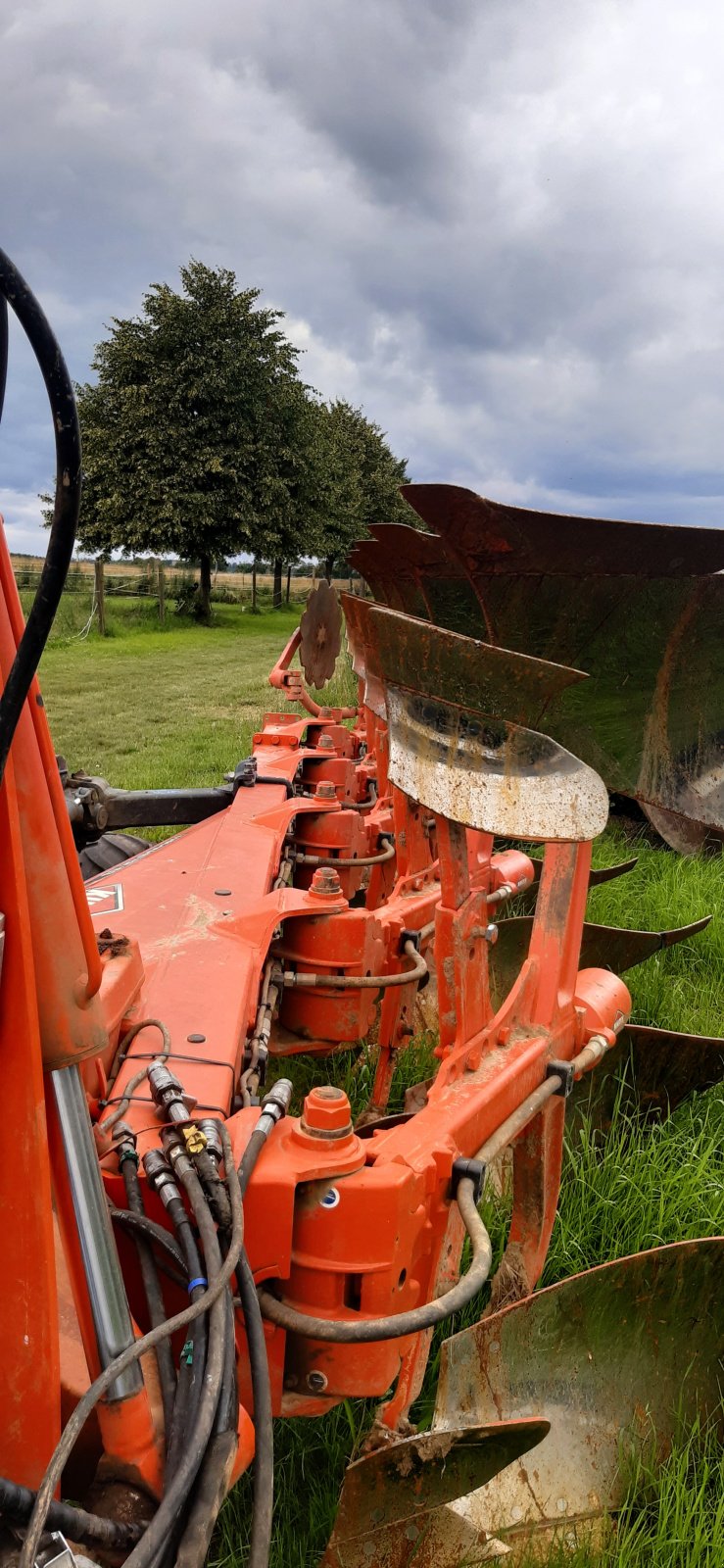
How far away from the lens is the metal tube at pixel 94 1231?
3.51 ft

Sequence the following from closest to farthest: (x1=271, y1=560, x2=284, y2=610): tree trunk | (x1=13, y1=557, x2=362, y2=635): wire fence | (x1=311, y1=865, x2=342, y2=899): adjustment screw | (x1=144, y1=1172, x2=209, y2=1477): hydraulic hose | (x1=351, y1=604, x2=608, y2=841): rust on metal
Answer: (x1=144, y1=1172, x2=209, y2=1477): hydraulic hose, (x1=351, y1=604, x2=608, y2=841): rust on metal, (x1=311, y1=865, x2=342, y2=899): adjustment screw, (x1=13, y1=557, x2=362, y2=635): wire fence, (x1=271, y1=560, x2=284, y2=610): tree trunk

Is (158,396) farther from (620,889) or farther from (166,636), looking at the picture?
(620,889)

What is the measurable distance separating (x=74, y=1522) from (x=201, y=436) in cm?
2617

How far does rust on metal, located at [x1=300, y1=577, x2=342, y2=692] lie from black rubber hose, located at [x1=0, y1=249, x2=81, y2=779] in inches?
205

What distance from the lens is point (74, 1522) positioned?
0.95 m

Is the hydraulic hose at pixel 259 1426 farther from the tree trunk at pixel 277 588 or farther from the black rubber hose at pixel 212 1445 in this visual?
the tree trunk at pixel 277 588

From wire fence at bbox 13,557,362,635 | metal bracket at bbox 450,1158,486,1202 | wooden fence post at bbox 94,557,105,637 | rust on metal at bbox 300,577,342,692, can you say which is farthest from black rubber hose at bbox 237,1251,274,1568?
wooden fence post at bbox 94,557,105,637

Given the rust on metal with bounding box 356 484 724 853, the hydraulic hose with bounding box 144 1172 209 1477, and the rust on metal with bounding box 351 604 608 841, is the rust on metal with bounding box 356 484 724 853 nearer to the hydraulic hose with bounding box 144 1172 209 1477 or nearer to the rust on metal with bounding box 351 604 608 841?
the rust on metal with bounding box 351 604 608 841

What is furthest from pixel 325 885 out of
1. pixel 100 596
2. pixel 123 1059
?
pixel 100 596

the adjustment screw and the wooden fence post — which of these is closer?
the adjustment screw

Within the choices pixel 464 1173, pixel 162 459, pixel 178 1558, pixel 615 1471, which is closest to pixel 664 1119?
pixel 615 1471

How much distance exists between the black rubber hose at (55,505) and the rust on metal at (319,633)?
17.0 ft

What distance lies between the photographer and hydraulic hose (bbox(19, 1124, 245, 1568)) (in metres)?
0.87

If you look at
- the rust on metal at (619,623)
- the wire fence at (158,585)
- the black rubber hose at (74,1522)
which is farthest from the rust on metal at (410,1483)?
the wire fence at (158,585)
